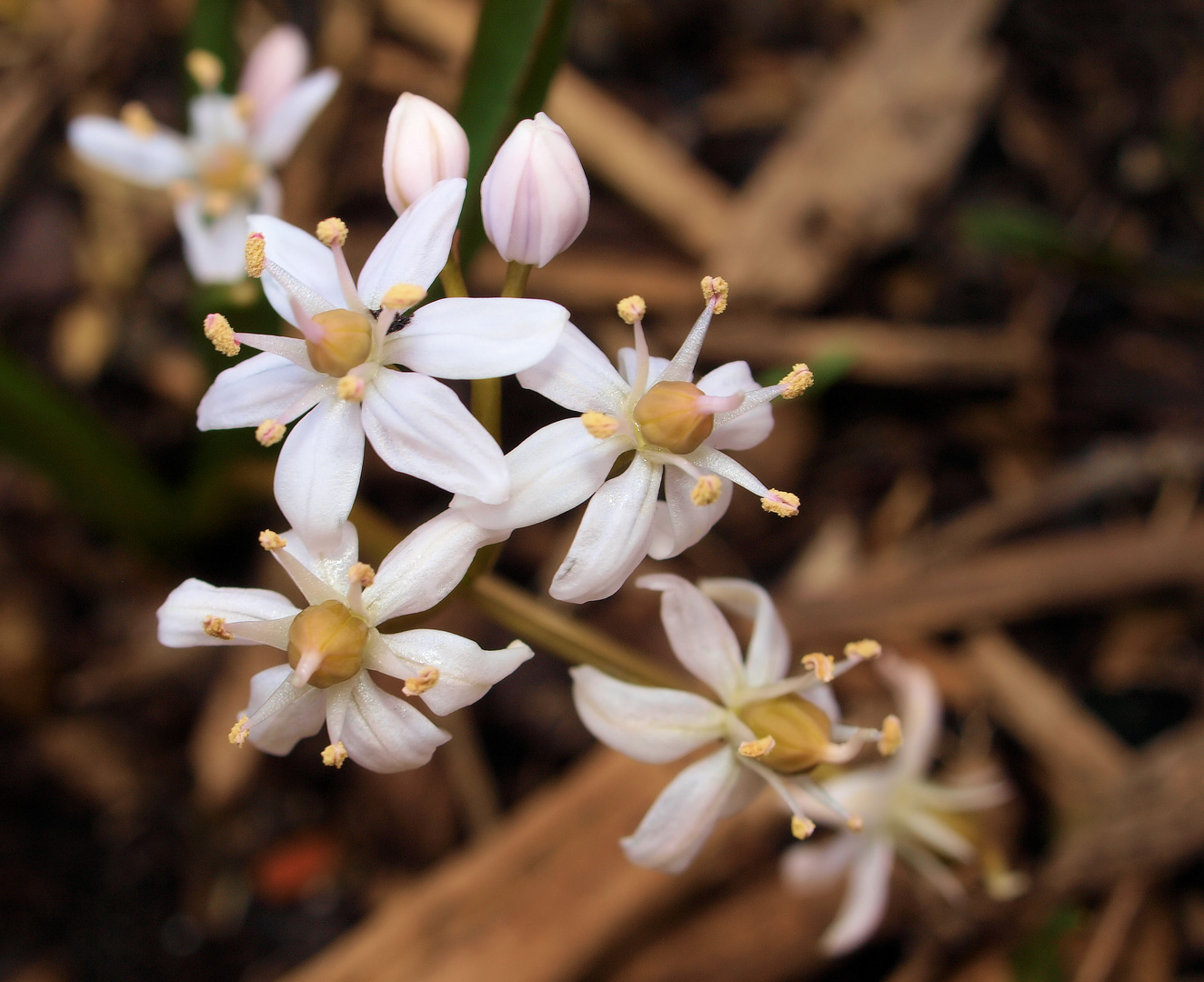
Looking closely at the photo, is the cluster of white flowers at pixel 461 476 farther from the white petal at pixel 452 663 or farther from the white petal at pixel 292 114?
the white petal at pixel 292 114

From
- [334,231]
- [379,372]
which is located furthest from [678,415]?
[334,231]

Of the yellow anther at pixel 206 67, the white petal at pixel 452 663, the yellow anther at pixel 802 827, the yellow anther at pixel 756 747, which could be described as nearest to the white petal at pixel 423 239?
the white petal at pixel 452 663

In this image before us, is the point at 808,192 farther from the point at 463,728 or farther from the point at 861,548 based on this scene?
the point at 463,728

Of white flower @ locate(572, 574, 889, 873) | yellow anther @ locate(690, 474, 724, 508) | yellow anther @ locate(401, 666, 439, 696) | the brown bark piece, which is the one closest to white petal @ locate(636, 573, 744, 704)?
white flower @ locate(572, 574, 889, 873)

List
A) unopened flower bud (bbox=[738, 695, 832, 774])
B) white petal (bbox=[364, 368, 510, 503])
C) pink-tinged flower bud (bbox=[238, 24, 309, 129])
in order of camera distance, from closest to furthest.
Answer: white petal (bbox=[364, 368, 510, 503]) < unopened flower bud (bbox=[738, 695, 832, 774]) < pink-tinged flower bud (bbox=[238, 24, 309, 129])

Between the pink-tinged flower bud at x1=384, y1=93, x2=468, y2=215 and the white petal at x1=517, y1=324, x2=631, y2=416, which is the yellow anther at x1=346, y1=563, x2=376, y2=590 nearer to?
the white petal at x1=517, y1=324, x2=631, y2=416

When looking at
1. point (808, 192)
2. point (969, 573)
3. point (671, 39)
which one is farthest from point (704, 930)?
point (671, 39)
